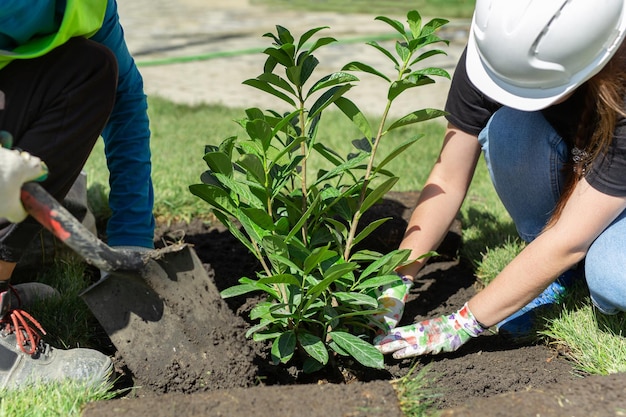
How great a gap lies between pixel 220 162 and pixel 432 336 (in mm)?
718

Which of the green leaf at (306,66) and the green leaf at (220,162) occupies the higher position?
the green leaf at (306,66)

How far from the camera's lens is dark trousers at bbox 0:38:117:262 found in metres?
1.75

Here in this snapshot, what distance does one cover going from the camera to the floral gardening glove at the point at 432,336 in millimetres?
1912

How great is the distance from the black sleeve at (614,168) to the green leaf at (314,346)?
30.3 inches

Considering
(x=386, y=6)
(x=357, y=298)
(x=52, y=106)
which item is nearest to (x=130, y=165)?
(x=52, y=106)

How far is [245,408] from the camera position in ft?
4.79

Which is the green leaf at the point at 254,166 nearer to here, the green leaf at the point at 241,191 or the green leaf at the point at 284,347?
the green leaf at the point at 241,191

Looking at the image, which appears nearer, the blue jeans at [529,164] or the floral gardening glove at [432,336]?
the floral gardening glove at [432,336]

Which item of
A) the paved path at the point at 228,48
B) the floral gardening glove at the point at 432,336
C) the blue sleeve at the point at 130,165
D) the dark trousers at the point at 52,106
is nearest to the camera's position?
the dark trousers at the point at 52,106

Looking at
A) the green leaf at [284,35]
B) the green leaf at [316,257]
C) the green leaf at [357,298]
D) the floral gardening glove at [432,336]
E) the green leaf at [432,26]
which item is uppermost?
the green leaf at [432,26]

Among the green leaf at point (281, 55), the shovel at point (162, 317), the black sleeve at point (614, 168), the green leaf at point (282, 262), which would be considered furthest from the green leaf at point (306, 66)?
the black sleeve at point (614, 168)

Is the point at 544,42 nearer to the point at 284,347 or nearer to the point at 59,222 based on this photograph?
the point at 284,347

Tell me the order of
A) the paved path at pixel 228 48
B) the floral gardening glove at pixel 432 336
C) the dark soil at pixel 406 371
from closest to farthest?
the dark soil at pixel 406 371 < the floral gardening glove at pixel 432 336 < the paved path at pixel 228 48

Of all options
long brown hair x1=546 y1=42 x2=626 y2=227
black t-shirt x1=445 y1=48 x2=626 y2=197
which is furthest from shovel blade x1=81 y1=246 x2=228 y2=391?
long brown hair x1=546 y1=42 x2=626 y2=227
